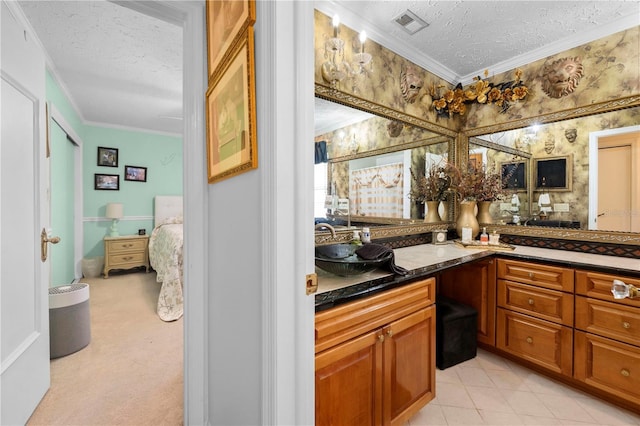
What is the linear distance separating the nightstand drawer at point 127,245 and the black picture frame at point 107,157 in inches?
51.6

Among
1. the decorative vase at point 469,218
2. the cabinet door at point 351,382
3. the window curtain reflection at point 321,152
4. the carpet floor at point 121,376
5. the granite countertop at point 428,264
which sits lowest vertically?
the carpet floor at point 121,376

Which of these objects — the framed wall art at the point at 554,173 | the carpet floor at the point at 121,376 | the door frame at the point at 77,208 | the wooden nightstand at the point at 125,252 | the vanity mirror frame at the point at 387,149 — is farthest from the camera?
the wooden nightstand at the point at 125,252

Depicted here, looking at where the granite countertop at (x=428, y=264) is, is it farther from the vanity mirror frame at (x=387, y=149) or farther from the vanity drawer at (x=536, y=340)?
the vanity drawer at (x=536, y=340)

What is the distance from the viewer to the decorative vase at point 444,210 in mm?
2692

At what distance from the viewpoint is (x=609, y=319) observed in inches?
64.6

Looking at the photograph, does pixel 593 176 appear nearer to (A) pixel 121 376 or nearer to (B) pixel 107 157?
(A) pixel 121 376

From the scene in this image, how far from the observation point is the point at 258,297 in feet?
2.93

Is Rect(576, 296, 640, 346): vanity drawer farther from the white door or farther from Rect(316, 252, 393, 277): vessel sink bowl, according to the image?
the white door

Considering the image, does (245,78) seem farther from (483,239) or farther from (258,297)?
(483,239)

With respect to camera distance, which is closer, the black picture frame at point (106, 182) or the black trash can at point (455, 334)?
the black trash can at point (455, 334)

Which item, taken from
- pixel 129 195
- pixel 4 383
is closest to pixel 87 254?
pixel 129 195

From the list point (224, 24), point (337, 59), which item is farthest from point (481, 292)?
point (224, 24)

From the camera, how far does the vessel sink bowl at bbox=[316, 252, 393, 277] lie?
1.32 m

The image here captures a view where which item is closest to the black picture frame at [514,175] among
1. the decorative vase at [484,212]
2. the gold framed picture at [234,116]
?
the decorative vase at [484,212]
